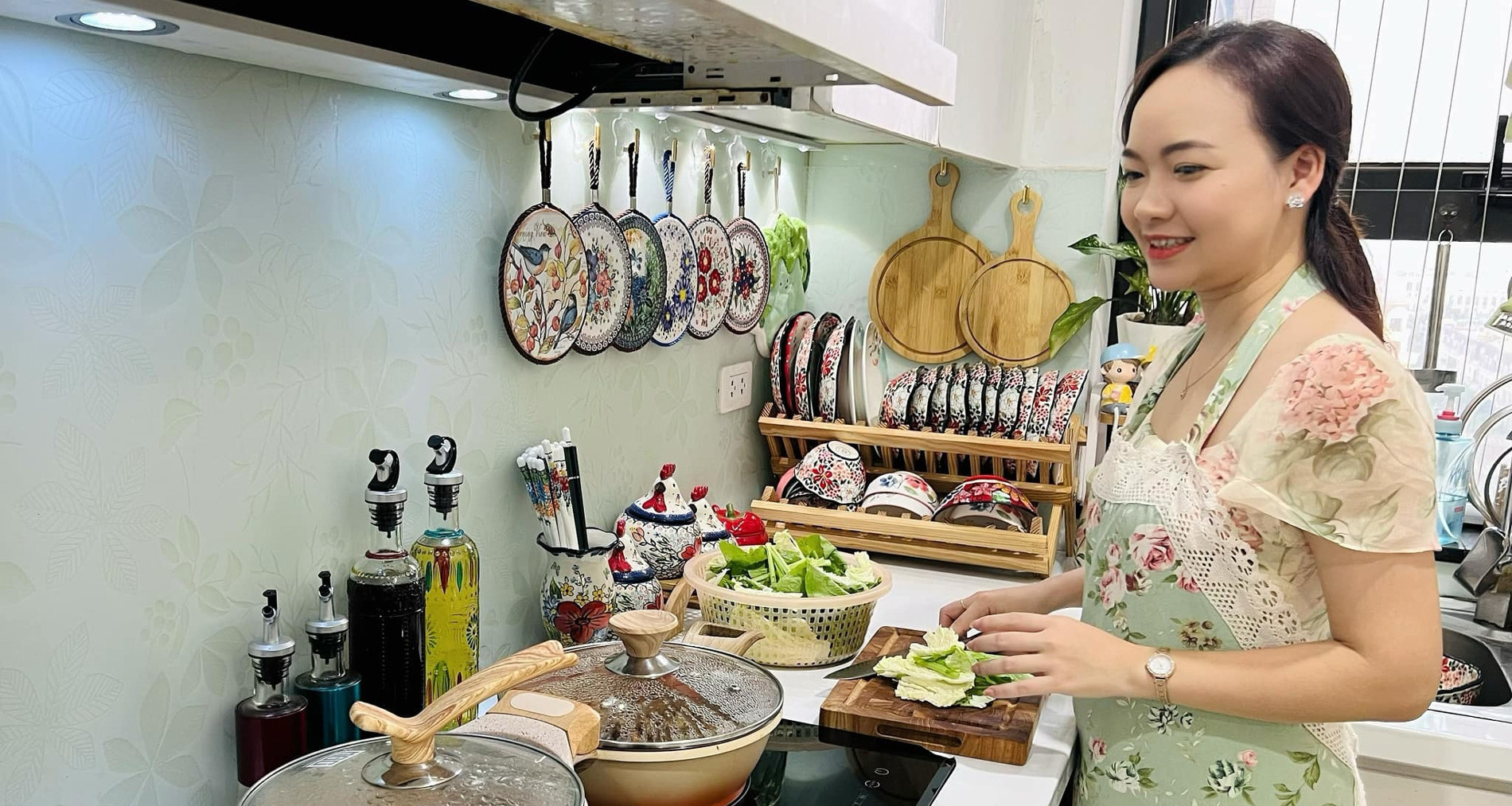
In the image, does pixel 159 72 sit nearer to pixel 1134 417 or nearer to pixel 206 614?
pixel 206 614

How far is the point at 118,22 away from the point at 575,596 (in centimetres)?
83

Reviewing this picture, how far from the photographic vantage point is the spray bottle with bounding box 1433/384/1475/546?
2.06 metres

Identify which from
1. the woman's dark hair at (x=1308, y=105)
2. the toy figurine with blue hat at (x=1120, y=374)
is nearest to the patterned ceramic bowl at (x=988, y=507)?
the toy figurine with blue hat at (x=1120, y=374)

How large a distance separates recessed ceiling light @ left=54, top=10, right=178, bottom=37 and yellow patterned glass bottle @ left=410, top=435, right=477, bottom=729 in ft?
1.70

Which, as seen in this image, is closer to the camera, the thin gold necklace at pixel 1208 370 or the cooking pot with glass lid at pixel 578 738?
the cooking pot with glass lid at pixel 578 738

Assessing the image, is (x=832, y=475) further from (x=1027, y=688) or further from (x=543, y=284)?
(x=1027, y=688)

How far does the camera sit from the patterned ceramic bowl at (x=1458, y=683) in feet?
5.58

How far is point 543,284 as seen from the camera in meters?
1.41

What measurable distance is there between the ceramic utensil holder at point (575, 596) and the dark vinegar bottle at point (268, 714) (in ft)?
1.37

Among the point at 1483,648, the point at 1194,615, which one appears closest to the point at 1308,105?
the point at 1194,615

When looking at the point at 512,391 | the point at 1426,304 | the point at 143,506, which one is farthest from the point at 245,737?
the point at 1426,304

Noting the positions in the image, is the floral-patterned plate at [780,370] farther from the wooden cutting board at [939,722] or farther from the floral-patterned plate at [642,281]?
the wooden cutting board at [939,722]

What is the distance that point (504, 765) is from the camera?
83 centimetres

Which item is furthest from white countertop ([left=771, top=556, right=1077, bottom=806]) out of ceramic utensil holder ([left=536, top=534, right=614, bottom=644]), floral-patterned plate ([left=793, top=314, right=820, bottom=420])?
floral-patterned plate ([left=793, top=314, right=820, bottom=420])
